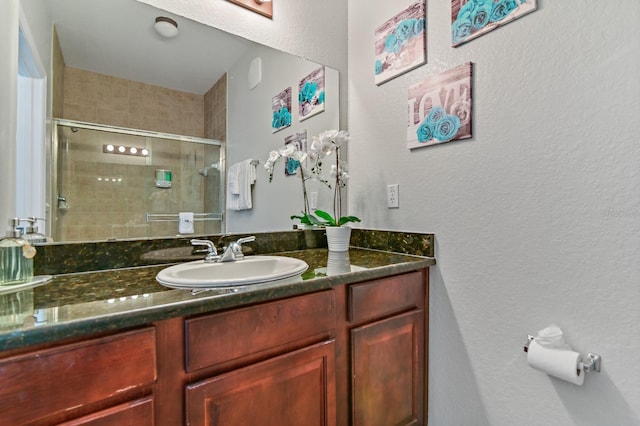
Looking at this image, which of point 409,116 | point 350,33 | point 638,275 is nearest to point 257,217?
point 409,116

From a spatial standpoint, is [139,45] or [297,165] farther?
[297,165]

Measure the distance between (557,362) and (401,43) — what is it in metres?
1.36

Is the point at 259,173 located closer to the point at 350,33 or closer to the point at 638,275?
the point at 350,33

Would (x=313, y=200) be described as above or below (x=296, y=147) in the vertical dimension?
below

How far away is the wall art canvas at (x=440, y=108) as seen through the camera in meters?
1.21

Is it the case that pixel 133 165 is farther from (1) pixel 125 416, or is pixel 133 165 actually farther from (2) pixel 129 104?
(1) pixel 125 416

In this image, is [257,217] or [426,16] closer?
[426,16]

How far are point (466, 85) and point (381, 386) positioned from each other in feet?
3.89

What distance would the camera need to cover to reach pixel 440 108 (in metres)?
1.28

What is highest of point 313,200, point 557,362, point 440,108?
point 440,108

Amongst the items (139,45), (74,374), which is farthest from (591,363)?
(139,45)

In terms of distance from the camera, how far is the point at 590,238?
0.91 metres

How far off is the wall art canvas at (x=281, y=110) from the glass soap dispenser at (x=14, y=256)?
106 centimetres

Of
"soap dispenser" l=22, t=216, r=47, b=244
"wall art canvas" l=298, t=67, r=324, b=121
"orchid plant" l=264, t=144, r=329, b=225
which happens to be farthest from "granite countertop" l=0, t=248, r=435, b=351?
"wall art canvas" l=298, t=67, r=324, b=121
